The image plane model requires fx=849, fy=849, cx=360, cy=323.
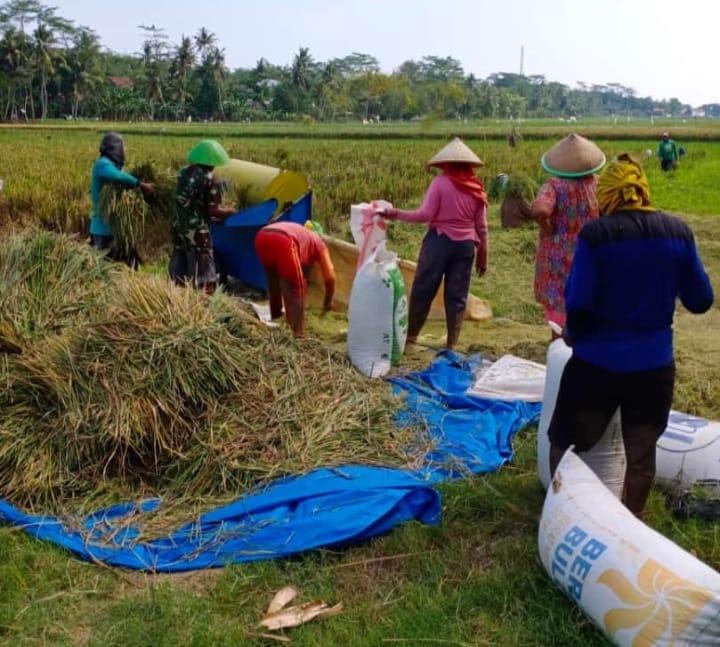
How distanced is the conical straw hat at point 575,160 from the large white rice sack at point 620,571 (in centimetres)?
214

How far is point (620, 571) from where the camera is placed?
2414 millimetres

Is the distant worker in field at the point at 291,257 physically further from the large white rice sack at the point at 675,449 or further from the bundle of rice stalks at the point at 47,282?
the large white rice sack at the point at 675,449

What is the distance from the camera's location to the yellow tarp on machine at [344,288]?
22.1ft

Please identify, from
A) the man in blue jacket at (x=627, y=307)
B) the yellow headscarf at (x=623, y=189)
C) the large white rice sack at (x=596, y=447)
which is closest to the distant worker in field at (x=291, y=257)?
the large white rice sack at (x=596, y=447)

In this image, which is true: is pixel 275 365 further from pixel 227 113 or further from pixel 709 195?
pixel 227 113

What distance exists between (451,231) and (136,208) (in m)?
2.71

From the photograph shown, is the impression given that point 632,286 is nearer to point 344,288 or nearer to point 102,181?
point 344,288

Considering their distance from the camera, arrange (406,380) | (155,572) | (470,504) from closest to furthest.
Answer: (155,572) → (470,504) → (406,380)

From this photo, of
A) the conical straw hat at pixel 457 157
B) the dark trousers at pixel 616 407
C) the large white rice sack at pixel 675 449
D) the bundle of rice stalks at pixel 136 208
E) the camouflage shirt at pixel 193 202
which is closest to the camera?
the dark trousers at pixel 616 407

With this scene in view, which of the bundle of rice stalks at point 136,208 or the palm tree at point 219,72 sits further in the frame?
the palm tree at point 219,72

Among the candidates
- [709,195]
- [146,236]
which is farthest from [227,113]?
[146,236]

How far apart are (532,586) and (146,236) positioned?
4.86 metres

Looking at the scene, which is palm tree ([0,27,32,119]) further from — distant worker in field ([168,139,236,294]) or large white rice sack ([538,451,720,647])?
large white rice sack ([538,451,720,647])

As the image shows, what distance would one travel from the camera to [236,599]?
9.25 ft
